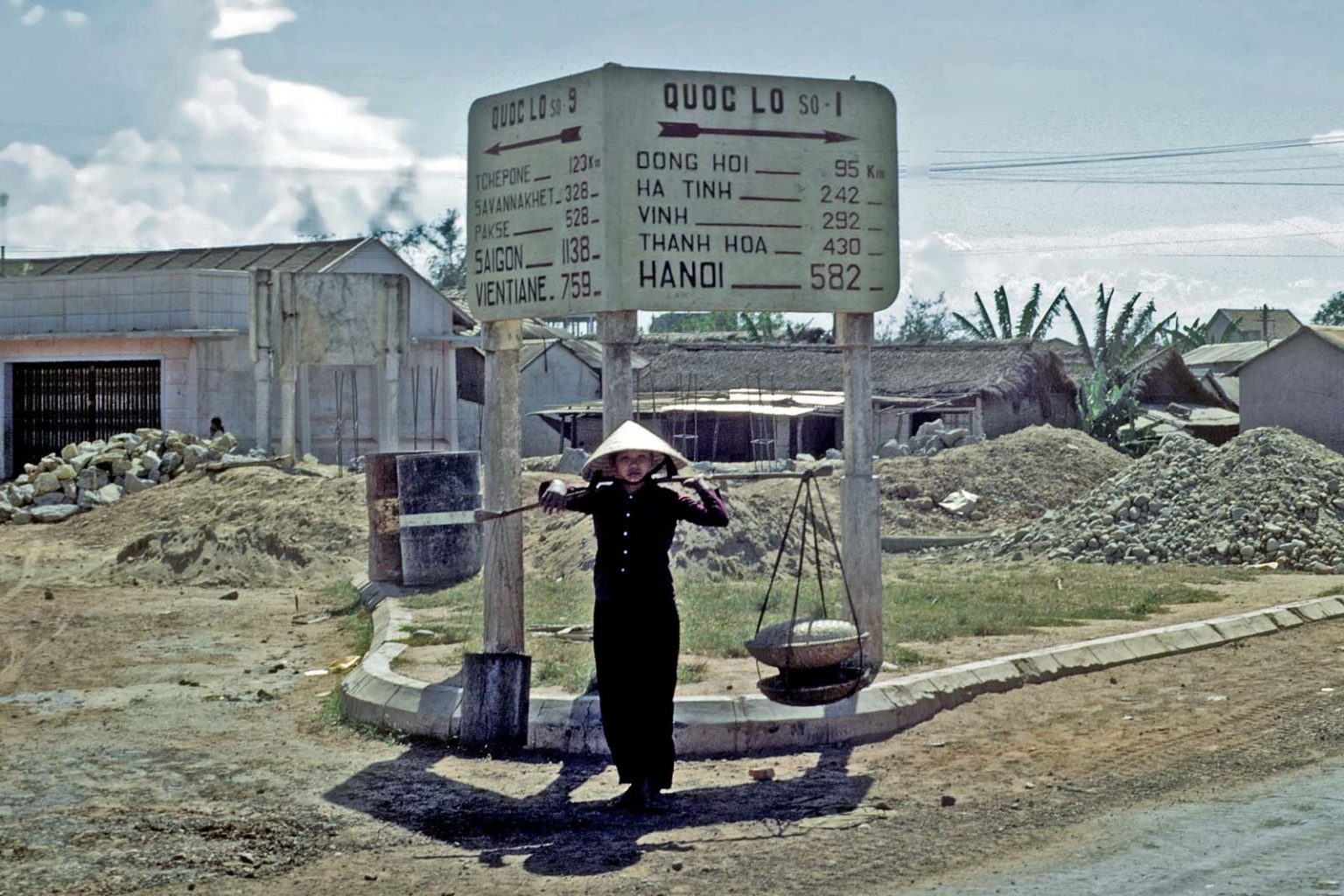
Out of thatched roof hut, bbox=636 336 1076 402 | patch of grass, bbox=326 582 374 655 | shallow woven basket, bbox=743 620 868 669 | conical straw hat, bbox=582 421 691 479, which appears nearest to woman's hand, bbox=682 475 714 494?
conical straw hat, bbox=582 421 691 479

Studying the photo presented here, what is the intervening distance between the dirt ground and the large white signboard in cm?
288

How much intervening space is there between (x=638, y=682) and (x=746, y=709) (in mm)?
1449

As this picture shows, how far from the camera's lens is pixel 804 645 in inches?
334

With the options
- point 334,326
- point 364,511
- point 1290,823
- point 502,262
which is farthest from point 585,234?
point 334,326

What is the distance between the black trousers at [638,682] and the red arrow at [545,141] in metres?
3.31

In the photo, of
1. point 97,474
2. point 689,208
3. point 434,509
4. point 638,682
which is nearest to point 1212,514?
point 434,509

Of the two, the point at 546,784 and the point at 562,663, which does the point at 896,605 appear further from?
the point at 546,784

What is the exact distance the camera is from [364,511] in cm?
2219

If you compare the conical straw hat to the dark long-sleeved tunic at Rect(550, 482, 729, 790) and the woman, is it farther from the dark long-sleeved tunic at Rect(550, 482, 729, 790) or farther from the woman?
the dark long-sleeved tunic at Rect(550, 482, 729, 790)

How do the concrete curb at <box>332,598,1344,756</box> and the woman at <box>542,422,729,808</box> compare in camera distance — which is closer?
the woman at <box>542,422,729,808</box>

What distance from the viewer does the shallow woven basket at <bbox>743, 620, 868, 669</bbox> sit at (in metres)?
8.49

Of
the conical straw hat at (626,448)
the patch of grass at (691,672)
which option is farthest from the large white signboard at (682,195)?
the patch of grass at (691,672)

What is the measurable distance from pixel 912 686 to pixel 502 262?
3801 millimetres

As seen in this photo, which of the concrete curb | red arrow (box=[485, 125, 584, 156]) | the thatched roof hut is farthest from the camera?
the thatched roof hut
